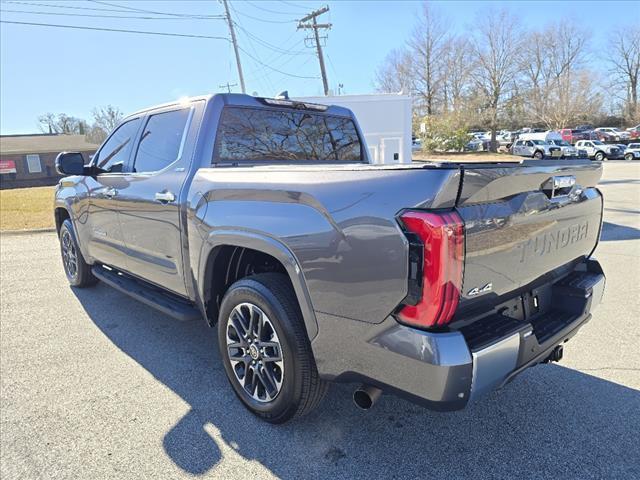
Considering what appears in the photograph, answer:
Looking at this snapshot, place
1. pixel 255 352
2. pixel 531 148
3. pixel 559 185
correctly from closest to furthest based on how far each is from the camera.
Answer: pixel 559 185
pixel 255 352
pixel 531 148

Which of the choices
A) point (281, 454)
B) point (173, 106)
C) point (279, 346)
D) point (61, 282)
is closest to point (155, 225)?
point (173, 106)

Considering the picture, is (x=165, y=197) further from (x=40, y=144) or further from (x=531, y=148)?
(x=40, y=144)

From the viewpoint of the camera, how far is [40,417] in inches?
110

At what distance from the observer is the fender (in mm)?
2211

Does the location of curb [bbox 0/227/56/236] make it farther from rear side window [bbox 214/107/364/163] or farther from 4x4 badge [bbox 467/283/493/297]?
4x4 badge [bbox 467/283/493/297]

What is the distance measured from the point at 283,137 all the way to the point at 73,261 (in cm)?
351

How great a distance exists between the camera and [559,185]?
7.37 ft

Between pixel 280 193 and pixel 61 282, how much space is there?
4.95 meters

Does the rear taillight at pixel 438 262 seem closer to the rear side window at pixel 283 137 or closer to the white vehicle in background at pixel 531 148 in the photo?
the rear side window at pixel 283 137

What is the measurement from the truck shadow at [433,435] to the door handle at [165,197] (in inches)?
51.7

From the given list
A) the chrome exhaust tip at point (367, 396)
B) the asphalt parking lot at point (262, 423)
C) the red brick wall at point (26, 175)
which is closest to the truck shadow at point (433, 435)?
the asphalt parking lot at point (262, 423)

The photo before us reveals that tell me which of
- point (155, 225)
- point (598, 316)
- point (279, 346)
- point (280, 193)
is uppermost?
point (280, 193)

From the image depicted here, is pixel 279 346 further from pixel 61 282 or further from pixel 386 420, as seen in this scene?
pixel 61 282

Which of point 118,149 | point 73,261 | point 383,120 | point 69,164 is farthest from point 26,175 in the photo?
point 118,149
